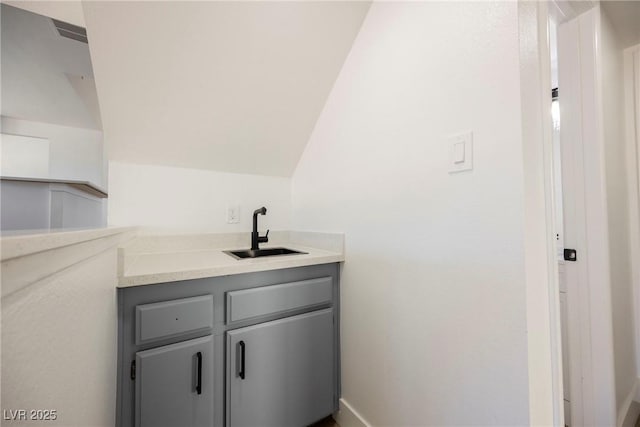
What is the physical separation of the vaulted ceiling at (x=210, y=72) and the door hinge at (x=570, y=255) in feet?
5.07

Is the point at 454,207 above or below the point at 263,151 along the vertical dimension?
below

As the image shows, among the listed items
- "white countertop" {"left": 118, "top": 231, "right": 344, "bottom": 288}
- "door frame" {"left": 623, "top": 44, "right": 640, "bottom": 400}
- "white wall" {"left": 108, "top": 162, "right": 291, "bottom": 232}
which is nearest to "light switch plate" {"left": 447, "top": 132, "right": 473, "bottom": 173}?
"white countertop" {"left": 118, "top": 231, "right": 344, "bottom": 288}

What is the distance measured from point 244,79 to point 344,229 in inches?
38.2

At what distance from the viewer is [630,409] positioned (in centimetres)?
140

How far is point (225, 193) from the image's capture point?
5.48ft

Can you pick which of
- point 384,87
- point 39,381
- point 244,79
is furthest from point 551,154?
point 244,79

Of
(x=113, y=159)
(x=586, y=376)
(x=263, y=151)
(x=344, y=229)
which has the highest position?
(x=263, y=151)

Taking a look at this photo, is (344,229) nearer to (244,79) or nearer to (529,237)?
(529,237)

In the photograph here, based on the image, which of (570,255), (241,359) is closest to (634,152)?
(570,255)

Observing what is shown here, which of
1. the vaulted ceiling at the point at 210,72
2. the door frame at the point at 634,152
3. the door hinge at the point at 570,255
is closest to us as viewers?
the vaulted ceiling at the point at 210,72

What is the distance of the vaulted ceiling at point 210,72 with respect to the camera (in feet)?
3.49

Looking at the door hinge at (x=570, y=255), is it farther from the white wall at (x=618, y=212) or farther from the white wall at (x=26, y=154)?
the white wall at (x=26, y=154)

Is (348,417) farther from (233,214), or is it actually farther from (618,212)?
(618,212)

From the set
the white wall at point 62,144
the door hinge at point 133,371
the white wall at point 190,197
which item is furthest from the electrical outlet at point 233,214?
the white wall at point 62,144
